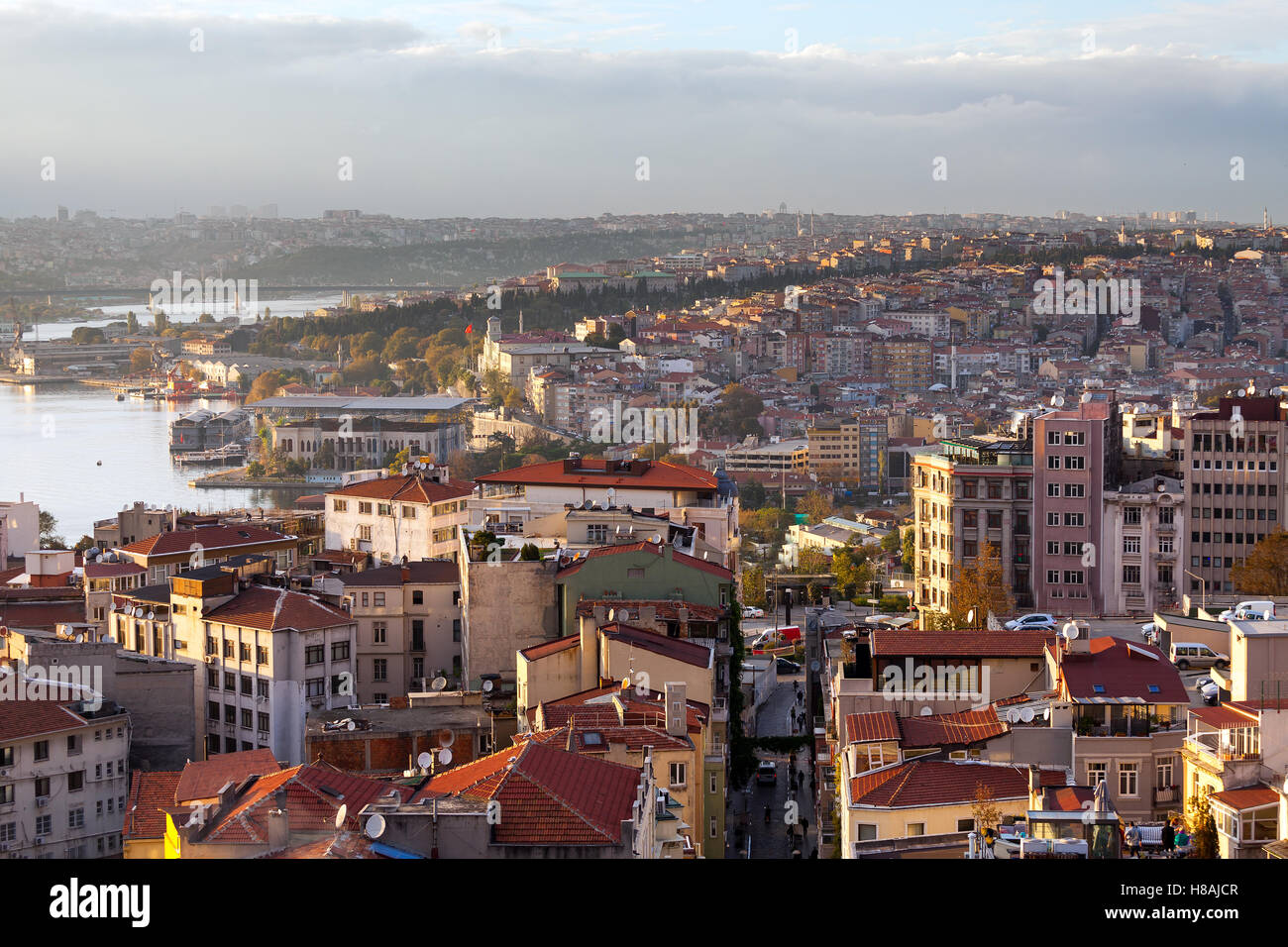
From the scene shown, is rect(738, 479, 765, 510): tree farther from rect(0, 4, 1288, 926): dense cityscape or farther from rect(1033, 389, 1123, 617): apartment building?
rect(1033, 389, 1123, 617): apartment building

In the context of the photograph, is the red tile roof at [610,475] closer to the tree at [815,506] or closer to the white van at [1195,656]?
the white van at [1195,656]

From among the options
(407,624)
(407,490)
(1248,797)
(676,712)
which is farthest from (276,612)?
(1248,797)

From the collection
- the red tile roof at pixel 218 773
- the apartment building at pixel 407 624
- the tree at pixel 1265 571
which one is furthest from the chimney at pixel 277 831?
the tree at pixel 1265 571

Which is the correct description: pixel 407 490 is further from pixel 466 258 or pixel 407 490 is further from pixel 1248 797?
pixel 466 258
